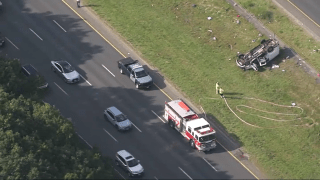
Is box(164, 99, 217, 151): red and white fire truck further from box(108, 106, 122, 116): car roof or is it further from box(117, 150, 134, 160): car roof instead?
box(117, 150, 134, 160): car roof

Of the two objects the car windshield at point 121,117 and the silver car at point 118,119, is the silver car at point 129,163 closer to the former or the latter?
the silver car at point 118,119

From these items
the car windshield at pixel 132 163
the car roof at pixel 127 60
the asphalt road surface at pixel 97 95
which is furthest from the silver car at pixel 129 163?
the car roof at pixel 127 60

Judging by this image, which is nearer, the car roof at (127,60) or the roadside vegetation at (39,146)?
the roadside vegetation at (39,146)

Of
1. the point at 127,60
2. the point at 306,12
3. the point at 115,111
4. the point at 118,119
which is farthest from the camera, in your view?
the point at 306,12

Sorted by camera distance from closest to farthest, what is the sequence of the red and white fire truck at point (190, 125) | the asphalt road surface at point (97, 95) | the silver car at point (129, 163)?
the silver car at point (129, 163) → the asphalt road surface at point (97, 95) → the red and white fire truck at point (190, 125)

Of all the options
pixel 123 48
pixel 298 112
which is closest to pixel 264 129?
pixel 298 112

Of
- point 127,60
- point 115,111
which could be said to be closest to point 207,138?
point 115,111

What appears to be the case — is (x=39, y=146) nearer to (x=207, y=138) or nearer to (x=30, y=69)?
(x=30, y=69)
